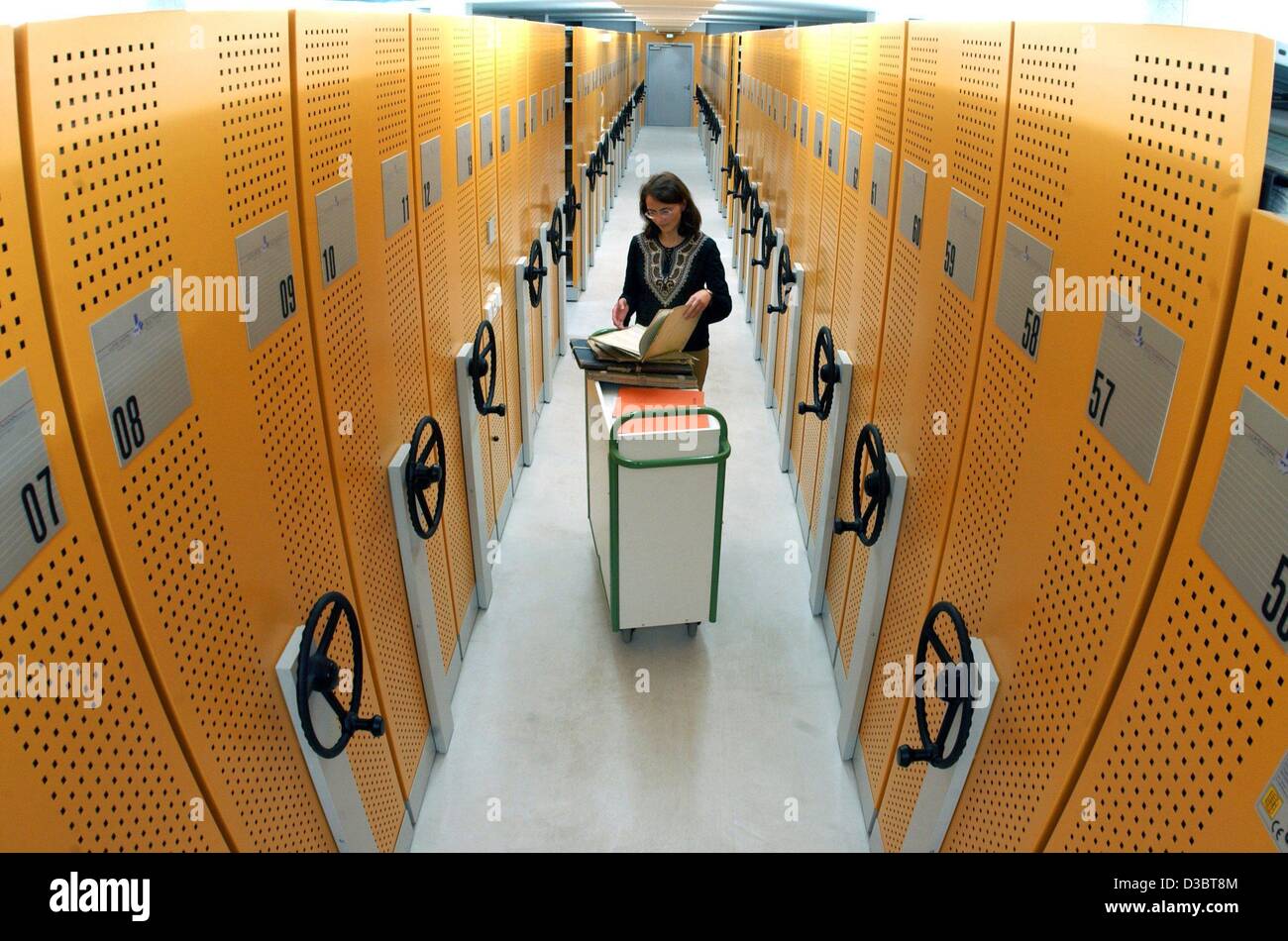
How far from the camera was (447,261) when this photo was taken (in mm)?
3021

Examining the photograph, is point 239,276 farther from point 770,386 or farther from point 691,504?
point 770,386

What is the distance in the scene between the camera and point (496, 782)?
2.88 meters

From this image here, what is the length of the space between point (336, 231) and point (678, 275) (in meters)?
2.25

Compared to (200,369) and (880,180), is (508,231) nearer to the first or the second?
(880,180)

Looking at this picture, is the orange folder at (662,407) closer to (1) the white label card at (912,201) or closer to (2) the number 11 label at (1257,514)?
(1) the white label card at (912,201)

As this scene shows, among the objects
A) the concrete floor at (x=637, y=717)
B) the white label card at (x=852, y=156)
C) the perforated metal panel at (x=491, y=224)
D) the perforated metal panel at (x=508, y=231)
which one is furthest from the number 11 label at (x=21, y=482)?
the perforated metal panel at (x=508, y=231)

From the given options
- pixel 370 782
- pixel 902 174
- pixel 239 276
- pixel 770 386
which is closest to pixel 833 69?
pixel 902 174

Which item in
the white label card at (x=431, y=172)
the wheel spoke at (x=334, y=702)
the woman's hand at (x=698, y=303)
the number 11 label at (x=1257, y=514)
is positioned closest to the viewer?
the number 11 label at (x=1257, y=514)

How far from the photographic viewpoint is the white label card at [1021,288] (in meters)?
1.56

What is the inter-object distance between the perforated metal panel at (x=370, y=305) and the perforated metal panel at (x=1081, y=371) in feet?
4.77

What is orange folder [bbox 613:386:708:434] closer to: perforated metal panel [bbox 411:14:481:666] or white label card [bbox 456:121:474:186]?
perforated metal panel [bbox 411:14:481:666]

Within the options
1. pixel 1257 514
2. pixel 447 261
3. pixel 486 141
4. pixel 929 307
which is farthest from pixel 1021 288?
pixel 486 141

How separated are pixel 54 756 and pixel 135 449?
409mm
